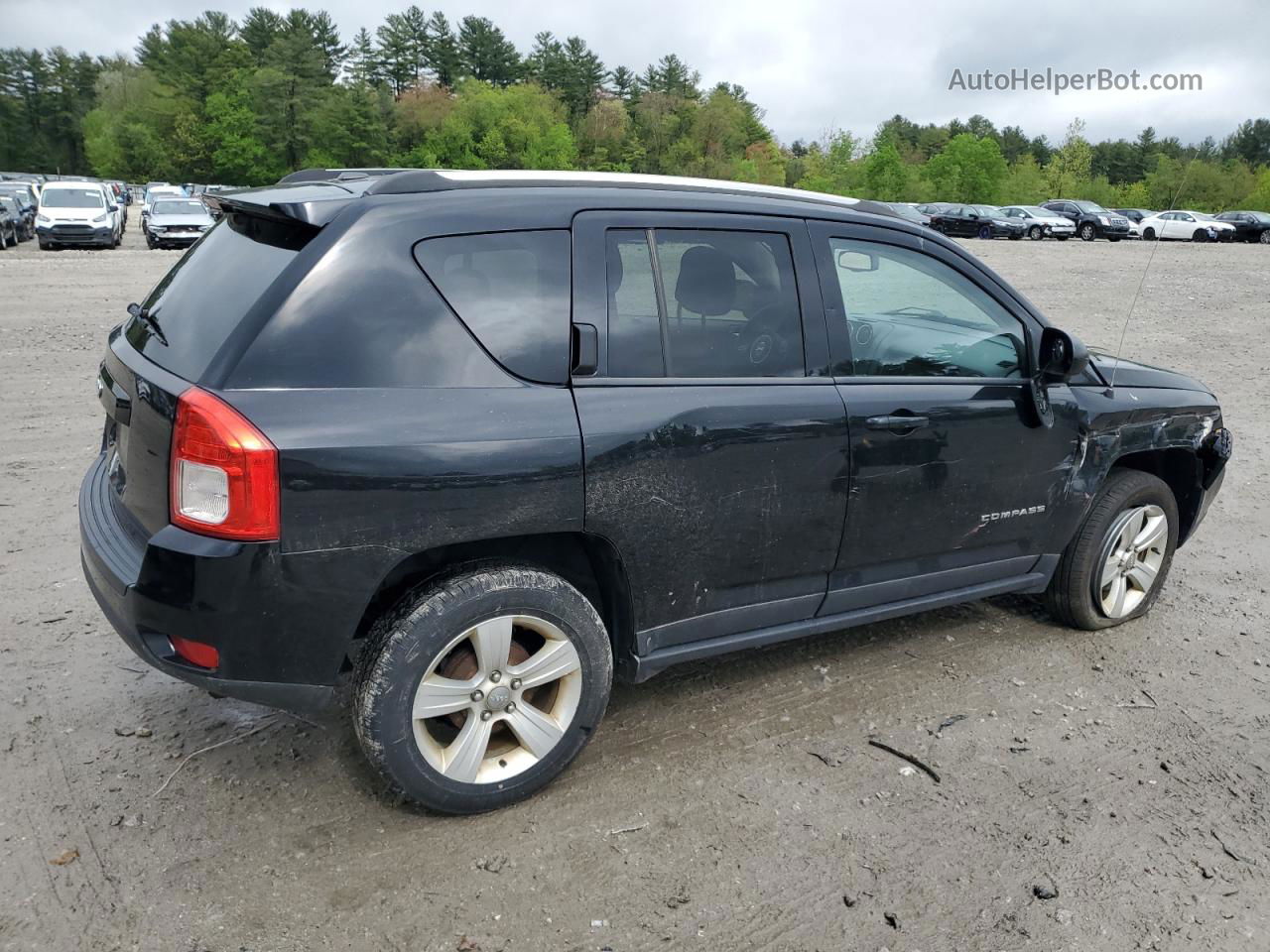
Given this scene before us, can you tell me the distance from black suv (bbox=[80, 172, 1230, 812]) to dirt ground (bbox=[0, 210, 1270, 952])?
0.33m

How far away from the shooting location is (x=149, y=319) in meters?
3.22

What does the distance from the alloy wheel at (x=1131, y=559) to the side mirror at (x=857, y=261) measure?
1705 millimetres

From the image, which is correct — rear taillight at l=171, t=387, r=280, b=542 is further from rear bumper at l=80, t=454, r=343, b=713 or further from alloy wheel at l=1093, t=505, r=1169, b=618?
alloy wheel at l=1093, t=505, r=1169, b=618

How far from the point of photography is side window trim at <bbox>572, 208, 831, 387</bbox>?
3080 millimetres

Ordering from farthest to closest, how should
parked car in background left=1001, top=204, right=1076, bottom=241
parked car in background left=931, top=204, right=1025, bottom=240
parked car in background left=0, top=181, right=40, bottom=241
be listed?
parked car in background left=1001, top=204, right=1076, bottom=241
parked car in background left=931, top=204, right=1025, bottom=240
parked car in background left=0, top=181, right=40, bottom=241

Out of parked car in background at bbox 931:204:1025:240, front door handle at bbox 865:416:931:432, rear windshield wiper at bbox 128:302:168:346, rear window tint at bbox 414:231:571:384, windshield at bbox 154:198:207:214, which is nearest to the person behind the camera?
rear window tint at bbox 414:231:571:384

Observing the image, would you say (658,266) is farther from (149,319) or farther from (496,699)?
(149,319)

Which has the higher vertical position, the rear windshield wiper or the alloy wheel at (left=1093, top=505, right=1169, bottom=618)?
the rear windshield wiper

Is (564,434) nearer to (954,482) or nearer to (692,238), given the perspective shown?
(692,238)

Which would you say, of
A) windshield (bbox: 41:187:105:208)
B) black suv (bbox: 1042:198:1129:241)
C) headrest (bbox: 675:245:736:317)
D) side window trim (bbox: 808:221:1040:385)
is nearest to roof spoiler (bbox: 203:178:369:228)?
headrest (bbox: 675:245:736:317)

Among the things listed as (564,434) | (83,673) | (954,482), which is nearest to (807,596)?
(954,482)

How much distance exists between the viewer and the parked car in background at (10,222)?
2577 centimetres

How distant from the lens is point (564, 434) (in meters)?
2.93

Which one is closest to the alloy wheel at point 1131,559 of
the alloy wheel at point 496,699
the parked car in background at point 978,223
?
the alloy wheel at point 496,699
